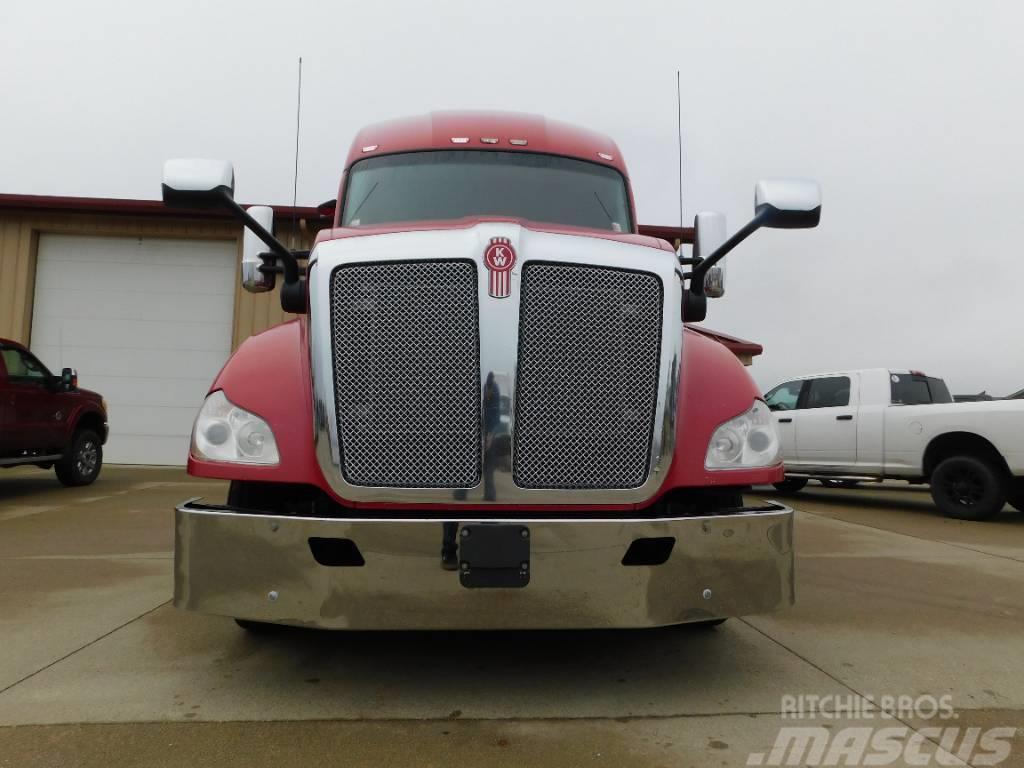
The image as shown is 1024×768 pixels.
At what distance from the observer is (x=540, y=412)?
2.71m

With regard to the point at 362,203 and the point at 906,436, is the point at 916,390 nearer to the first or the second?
the point at 906,436

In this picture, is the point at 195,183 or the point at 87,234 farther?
the point at 87,234

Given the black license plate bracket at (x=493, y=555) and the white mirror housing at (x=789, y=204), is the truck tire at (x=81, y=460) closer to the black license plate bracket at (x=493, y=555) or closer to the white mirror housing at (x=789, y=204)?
the black license plate bracket at (x=493, y=555)

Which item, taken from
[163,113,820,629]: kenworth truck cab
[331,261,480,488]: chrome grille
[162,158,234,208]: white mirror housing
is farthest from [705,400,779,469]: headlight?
[162,158,234,208]: white mirror housing

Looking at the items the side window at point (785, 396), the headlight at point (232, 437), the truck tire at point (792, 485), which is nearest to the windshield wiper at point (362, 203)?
the headlight at point (232, 437)

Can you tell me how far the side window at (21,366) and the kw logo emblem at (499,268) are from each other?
8023mm

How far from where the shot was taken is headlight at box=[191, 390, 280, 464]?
272 cm

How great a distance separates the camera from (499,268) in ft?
8.83

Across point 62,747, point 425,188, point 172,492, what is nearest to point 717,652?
point 62,747

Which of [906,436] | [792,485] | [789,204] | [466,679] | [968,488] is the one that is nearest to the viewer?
[466,679]

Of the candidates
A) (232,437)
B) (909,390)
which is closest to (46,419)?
(232,437)

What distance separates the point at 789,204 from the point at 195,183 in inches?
100

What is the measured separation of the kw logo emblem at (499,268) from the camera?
8.80ft

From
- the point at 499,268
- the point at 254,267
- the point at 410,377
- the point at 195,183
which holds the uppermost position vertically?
the point at 195,183
